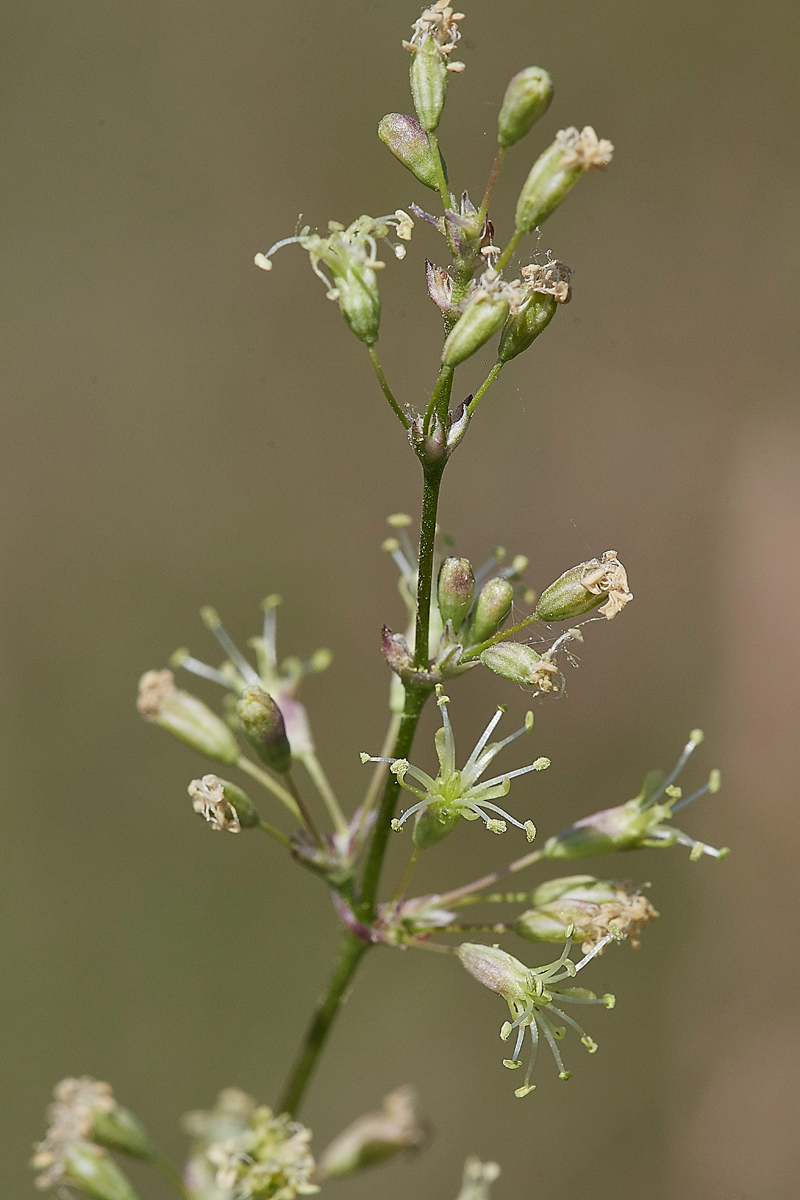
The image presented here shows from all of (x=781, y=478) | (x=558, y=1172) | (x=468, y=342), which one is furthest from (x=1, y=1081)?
(x=781, y=478)

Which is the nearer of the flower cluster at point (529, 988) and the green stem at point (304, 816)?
the flower cluster at point (529, 988)

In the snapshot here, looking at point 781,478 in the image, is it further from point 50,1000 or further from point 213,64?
point 50,1000

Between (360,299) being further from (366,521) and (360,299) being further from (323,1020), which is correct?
(366,521)

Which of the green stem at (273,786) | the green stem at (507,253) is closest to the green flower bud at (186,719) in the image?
the green stem at (273,786)

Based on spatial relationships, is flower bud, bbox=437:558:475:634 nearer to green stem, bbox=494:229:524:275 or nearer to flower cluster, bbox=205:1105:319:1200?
green stem, bbox=494:229:524:275

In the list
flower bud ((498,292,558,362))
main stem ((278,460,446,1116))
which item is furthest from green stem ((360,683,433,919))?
flower bud ((498,292,558,362))

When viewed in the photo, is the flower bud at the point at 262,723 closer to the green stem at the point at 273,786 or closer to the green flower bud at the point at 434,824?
the green stem at the point at 273,786
